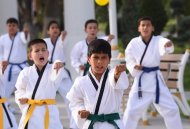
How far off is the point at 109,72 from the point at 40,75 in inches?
65.1

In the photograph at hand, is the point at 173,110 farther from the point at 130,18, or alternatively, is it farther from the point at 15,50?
the point at 130,18

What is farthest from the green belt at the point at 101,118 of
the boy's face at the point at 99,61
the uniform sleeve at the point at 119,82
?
the boy's face at the point at 99,61

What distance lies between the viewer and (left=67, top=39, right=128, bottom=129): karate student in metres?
5.83

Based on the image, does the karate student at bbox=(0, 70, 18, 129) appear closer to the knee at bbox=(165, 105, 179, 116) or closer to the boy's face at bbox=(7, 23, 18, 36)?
the knee at bbox=(165, 105, 179, 116)

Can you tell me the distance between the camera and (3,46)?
11602 mm

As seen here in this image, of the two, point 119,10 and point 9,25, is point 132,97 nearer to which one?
point 9,25

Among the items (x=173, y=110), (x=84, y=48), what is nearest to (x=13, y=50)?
(x=84, y=48)

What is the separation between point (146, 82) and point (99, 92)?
304cm

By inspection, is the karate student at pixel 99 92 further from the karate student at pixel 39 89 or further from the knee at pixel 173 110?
the knee at pixel 173 110

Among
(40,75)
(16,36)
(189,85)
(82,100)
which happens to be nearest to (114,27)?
(16,36)

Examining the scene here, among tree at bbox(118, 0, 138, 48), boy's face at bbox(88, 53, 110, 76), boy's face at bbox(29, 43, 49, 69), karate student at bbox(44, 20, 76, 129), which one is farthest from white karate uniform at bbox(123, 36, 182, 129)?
tree at bbox(118, 0, 138, 48)

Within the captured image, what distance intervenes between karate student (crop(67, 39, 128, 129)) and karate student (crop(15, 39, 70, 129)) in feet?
4.40

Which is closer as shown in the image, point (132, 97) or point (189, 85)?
point (132, 97)

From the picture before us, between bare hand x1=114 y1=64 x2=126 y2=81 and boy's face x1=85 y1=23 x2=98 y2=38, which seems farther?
boy's face x1=85 y1=23 x2=98 y2=38
